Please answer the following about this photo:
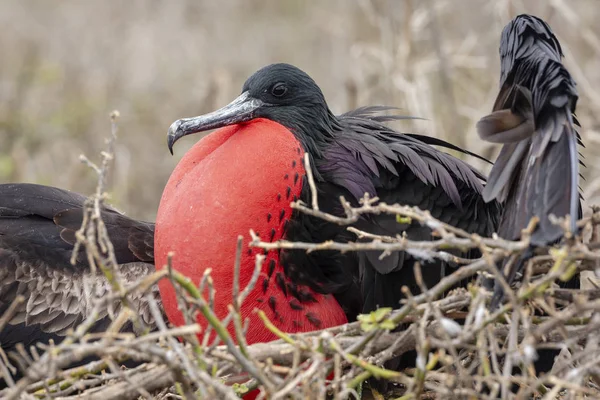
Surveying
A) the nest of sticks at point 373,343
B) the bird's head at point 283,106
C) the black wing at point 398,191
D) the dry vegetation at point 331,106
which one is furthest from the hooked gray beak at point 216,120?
the nest of sticks at point 373,343

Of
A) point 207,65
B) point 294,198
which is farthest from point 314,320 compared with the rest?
point 207,65

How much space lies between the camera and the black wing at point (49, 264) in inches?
133

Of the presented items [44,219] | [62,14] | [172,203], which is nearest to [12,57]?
[62,14]

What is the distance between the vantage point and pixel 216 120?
292cm

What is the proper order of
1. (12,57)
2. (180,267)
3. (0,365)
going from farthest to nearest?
(12,57), (180,267), (0,365)

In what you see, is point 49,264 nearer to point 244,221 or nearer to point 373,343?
point 244,221

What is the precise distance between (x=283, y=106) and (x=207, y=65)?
20.2 ft

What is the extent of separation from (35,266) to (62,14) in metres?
6.96

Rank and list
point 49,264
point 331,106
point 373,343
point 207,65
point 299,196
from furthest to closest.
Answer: point 207,65 < point 331,106 < point 49,264 < point 299,196 < point 373,343

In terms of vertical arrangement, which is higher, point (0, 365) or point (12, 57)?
point (12, 57)

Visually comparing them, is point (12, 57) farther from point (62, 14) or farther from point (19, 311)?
point (19, 311)

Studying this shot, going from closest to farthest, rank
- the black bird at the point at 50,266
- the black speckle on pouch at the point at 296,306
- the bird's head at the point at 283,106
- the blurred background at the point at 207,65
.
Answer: the black speckle on pouch at the point at 296,306 → the bird's head at the point at 283,106 → the black bird at the point at 50,266 → the blurred background at the point at 207,65

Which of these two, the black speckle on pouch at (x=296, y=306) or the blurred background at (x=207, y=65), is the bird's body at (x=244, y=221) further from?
the blurred background at (x=207, y=65)

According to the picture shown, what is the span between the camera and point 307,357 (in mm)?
2359
